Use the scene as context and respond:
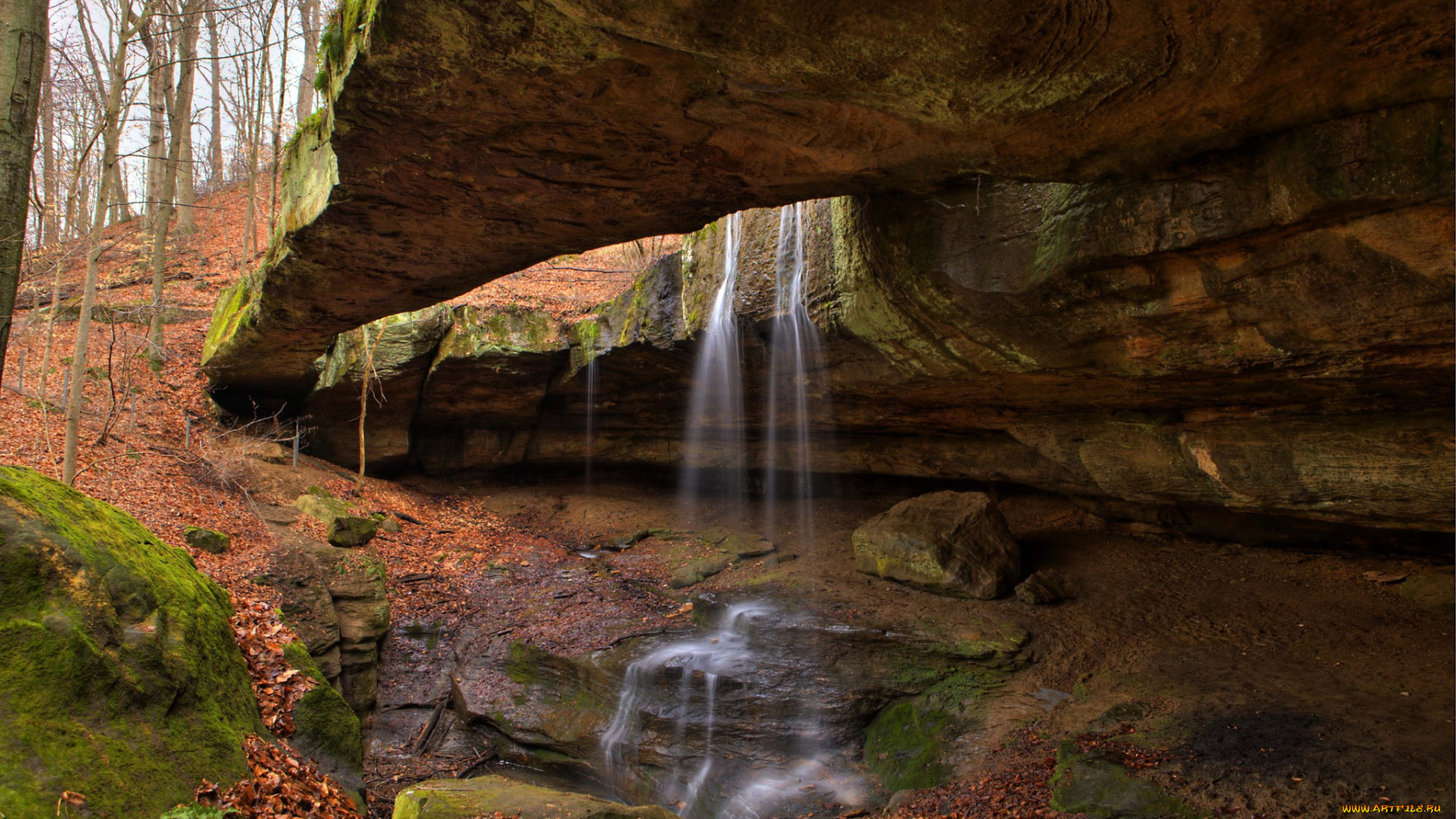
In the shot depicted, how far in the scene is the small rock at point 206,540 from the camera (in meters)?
8.62

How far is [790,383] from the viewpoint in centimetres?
1151

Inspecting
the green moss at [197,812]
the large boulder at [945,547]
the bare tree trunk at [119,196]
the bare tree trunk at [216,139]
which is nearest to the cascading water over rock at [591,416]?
the large boulder at [945,547]

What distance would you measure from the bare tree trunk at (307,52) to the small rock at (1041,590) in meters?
24.5

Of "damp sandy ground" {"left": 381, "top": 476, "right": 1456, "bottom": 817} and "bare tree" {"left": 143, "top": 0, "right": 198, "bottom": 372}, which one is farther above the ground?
"bare tree" {"left": 143, "top": 0, "right": 198, "bottom": 372}

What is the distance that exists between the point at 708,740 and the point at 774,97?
6737mm

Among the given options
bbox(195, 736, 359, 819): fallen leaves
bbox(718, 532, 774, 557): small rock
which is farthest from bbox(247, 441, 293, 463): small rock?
bbox(195, 736, 359, 819): fallen leaves

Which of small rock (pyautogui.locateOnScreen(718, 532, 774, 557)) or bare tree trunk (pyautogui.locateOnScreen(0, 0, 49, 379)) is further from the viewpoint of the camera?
small rock (pyautogui.locateOnScreen(718, 532, 774, 557))

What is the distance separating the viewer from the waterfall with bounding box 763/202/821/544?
939cm

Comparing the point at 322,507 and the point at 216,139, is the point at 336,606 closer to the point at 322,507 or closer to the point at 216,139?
the point at 322,507

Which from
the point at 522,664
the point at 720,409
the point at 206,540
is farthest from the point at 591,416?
the point at 206,540

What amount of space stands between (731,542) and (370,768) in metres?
6.97

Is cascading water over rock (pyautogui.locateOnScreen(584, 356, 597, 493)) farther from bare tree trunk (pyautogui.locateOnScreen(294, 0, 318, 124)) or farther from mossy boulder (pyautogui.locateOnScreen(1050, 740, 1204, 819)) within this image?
bare tree trunk (pyautogui.locateOnScreen(294, 0, 318, 124))

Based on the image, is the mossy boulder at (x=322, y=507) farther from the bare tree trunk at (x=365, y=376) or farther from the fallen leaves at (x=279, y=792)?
the fallen leaves at (x=279, y=792)

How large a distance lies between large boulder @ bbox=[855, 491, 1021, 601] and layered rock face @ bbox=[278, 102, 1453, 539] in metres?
1.27
